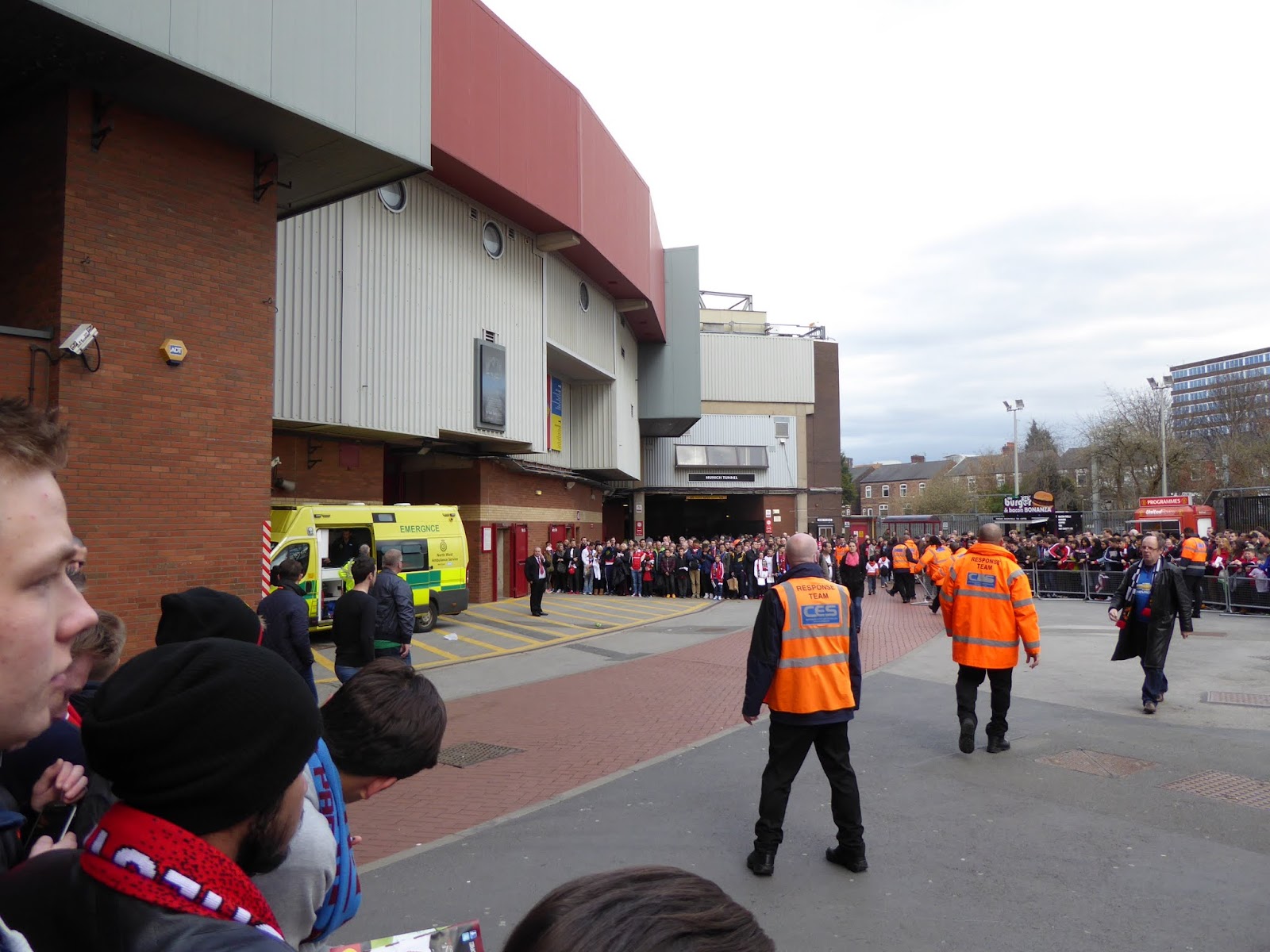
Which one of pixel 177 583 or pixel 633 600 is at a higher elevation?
pixel 177 583

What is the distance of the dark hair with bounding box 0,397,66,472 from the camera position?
117cm

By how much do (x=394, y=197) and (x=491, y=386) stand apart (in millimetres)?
4935

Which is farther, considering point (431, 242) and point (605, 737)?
point (431, 242)

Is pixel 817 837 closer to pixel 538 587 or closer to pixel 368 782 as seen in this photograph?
pixel 368 782

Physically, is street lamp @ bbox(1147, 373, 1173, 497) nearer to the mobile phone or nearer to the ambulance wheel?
the ambulance wheel

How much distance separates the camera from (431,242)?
738 inches

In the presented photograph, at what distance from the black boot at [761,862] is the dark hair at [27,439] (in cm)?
459

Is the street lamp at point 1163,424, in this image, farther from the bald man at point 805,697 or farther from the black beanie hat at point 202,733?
the black beanie hat at point 202,733

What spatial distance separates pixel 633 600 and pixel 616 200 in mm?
12908

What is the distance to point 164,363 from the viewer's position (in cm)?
964

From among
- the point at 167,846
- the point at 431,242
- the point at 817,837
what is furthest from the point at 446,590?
the point at 167,846

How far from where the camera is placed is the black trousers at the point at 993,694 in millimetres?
7273

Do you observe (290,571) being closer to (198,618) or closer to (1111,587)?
(198,618)

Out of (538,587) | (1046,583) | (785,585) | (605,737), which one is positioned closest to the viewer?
(785,585)
